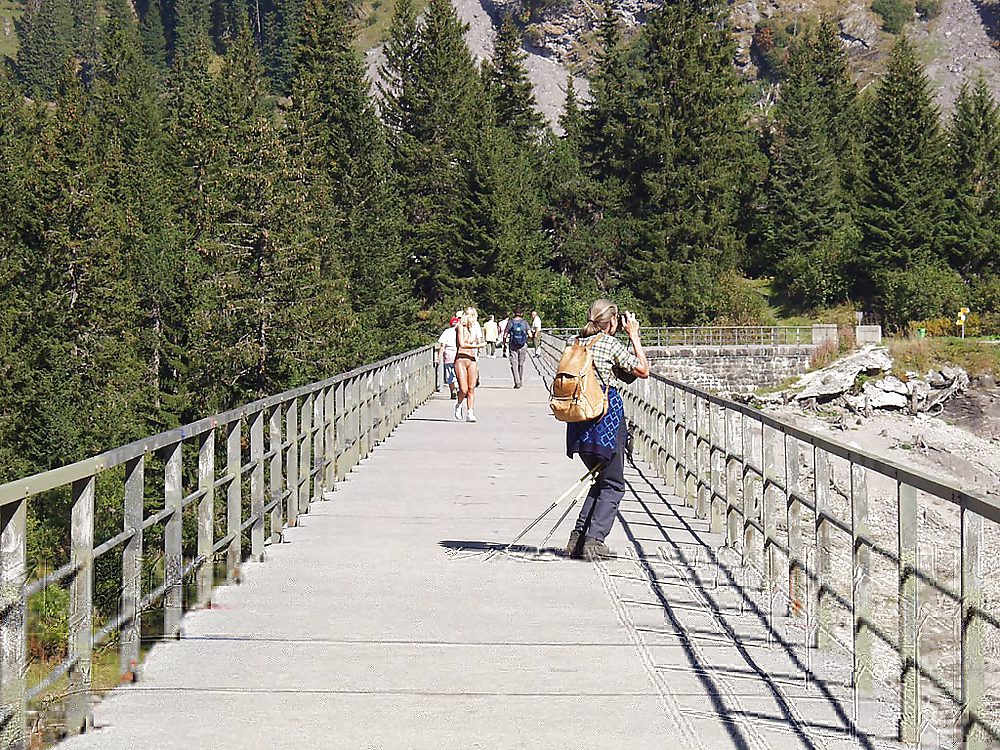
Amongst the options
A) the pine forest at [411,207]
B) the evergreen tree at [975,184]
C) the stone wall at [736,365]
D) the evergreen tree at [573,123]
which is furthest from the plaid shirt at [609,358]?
the evergreen tree at [573,123]

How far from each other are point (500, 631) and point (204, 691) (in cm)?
190

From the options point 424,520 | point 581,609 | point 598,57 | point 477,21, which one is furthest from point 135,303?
point 477,21

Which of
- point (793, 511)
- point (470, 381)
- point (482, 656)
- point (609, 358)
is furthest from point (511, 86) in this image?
point (482, 656)

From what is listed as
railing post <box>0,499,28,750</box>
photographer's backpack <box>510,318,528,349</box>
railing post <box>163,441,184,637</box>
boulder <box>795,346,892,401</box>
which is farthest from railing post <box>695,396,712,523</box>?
boulder <box>795,346,892,401</box>

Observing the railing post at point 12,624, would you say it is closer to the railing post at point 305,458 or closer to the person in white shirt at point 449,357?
the railing post at point 305,458

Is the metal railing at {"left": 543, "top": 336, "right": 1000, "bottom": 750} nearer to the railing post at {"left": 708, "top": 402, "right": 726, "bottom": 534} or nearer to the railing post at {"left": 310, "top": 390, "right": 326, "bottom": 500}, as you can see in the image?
the railing post at {"left": 708, "top": 402, "right": 726, "bottom": 534}

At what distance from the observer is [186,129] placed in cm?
7525

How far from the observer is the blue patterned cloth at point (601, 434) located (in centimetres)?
995

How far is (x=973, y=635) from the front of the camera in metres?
4.96

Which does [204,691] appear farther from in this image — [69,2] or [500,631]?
[69,2]

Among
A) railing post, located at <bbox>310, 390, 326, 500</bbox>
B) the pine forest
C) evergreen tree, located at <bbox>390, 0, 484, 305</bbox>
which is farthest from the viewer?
evergreen tree, located at <bbox>390, 0, 484, 305</bbox>

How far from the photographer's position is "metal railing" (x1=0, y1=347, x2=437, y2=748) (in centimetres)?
505

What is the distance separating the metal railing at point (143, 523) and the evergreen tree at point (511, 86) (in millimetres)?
87499

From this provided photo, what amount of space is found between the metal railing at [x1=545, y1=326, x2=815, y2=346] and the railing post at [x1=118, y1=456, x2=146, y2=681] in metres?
62.8
